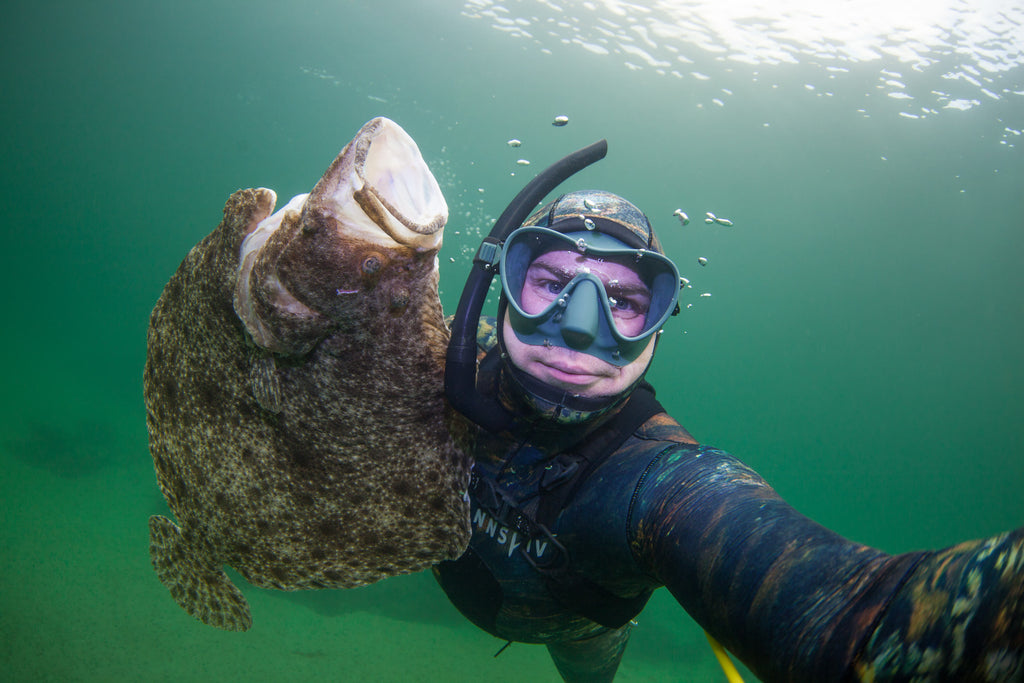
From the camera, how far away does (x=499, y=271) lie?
2.02 m

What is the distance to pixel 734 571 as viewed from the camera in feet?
3.78

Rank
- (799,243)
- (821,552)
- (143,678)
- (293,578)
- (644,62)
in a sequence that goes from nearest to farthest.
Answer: (821,552) → (293,578) → (143,678) → (644,62) → (799,243)

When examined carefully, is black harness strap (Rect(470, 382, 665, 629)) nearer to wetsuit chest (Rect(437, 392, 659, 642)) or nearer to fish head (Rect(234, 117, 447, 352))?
wetsuit chest (Rect(437, 392, 659, 642))

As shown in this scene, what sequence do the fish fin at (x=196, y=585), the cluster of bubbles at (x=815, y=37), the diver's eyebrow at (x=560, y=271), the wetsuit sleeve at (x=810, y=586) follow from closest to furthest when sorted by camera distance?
the wetsuit sleeve at (x=810, y=586), the diver's eyebrow at (x=560, y=271), the fish fin at (x=196, y=585), the cluster of bubbles at (x=815, y=37)

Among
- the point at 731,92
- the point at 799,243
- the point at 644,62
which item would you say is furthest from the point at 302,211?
the point at 799,243

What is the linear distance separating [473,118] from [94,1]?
2934 centimetres

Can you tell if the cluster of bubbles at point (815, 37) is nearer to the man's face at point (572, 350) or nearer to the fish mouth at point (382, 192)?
the man's face at point (572, 350)

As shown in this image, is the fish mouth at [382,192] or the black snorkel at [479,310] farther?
the black snorkel at [479,310]

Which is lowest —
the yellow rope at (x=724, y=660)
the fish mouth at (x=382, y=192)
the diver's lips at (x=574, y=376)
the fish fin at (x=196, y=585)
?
the fish fin at (x=196, y=585)

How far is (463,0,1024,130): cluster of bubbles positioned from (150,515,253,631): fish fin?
22.3m

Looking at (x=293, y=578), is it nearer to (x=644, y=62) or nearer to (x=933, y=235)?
(x=644, y=62)

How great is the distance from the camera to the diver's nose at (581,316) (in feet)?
5.66

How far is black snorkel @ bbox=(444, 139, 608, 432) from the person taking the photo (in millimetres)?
1753

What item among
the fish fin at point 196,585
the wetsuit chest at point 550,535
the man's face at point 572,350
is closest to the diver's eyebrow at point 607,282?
the man's face at point 572,350
